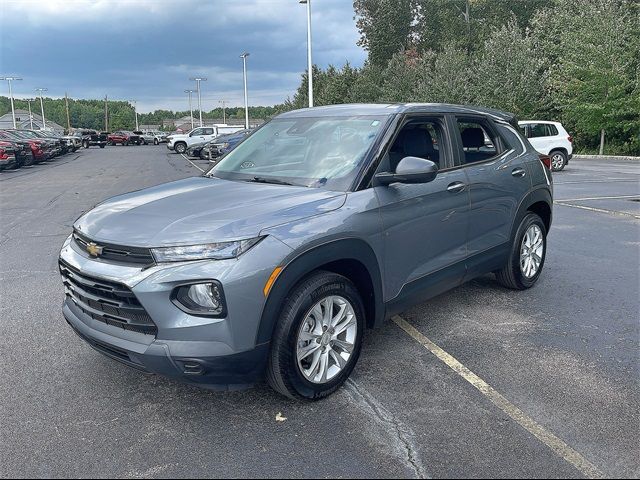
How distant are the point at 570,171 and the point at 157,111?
16692 centimetres

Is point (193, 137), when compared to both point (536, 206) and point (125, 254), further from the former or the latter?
point (125, 254)

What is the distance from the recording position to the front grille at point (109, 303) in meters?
2.92

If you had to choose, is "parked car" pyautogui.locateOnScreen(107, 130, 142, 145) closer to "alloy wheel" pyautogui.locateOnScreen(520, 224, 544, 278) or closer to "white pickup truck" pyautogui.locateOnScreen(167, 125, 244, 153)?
"white pickup truck" pyautogui.locateOnScreen(167, 125, 244, 153)

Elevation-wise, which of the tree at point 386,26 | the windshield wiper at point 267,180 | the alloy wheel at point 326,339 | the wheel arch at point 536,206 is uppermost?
the tree at point 386,26

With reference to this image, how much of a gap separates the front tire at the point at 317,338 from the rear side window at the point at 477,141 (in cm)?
186

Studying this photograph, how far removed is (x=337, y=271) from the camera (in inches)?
137

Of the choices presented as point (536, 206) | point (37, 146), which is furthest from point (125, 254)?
point (37, 146)

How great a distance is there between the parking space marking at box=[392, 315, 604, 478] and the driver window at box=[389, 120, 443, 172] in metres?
1.42

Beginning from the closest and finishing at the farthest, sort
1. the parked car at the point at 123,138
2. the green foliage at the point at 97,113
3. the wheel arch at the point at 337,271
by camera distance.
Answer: the wheel arch at the point at 337,271 → the parked car at the point at 123,138 → the green foliage at the point at 97,113

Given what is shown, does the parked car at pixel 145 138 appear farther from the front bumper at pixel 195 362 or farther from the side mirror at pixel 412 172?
the front bumper at pixel 195 362

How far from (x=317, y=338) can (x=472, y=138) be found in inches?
100

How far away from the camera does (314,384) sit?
3301mm

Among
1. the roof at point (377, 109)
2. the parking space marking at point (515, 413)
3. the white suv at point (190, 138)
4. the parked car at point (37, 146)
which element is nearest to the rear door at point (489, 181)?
the roof at point (377, 109)

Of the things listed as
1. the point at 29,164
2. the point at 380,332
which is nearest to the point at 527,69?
the point at 29,164
